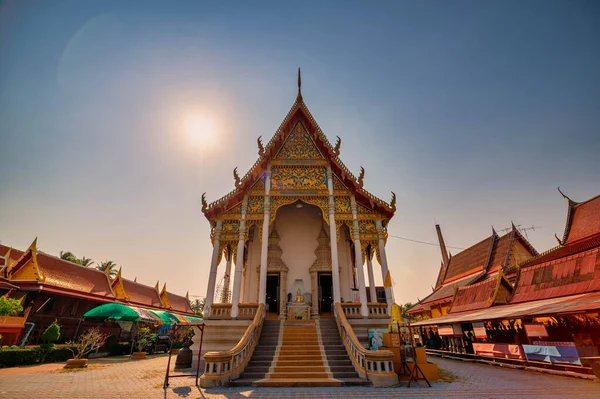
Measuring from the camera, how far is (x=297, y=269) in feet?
44.7

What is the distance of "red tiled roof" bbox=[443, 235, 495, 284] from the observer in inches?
857

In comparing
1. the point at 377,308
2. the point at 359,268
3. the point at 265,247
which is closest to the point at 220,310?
the point at 265,247

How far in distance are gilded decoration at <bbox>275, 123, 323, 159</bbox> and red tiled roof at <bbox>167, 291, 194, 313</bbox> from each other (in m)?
23.3

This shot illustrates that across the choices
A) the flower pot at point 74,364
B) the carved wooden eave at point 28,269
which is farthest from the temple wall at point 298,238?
the carved wooden eave at point 28,269

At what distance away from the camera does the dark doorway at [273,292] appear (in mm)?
13477

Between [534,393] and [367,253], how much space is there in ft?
A: 29.5

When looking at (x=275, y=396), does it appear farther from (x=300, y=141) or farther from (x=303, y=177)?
(x=300, y=141)

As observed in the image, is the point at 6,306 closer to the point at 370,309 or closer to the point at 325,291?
the point at 325,291

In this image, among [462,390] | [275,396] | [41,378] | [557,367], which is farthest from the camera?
[557,367]

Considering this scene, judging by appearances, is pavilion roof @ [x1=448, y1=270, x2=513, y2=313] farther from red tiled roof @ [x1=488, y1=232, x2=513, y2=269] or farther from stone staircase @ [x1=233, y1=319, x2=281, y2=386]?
stone staircase @ [x1=233, y1=319, x2=281, y2=386]

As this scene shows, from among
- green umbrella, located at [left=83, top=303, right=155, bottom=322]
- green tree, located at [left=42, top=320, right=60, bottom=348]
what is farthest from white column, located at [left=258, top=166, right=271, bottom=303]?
green tree, located at [left=42, top=320, right=60, bottom=348]

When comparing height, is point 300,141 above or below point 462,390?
above

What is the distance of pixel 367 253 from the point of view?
47.7 ft

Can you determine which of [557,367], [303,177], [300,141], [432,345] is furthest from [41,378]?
[432,345]
